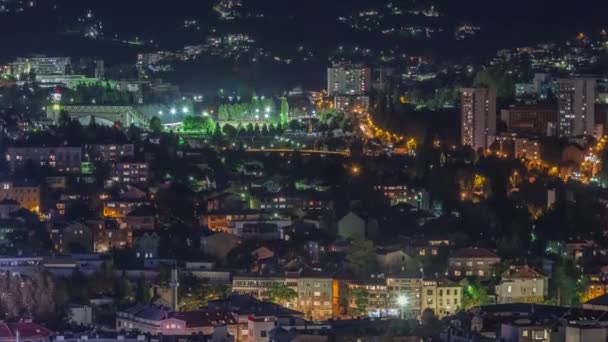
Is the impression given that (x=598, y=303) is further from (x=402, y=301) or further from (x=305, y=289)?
(x=305, y=289)

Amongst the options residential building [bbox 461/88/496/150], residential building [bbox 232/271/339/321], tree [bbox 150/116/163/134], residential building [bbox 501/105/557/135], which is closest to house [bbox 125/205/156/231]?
residential building [bbox 232/271/339/321]

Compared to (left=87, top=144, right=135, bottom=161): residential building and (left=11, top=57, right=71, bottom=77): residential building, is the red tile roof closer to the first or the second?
(left=87, top=144, right=135, bottom=161): residential building

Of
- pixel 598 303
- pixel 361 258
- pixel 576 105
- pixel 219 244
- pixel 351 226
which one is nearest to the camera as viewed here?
pixel 598 303

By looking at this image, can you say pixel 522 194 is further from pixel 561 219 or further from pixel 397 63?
pixel 397 63

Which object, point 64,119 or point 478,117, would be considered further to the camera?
point 478,117

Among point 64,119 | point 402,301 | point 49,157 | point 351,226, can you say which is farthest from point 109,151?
point 402,301

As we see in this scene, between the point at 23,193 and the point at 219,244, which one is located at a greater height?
the point at 23,193

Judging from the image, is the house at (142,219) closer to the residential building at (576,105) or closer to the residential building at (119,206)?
the residential building at (119,206)
